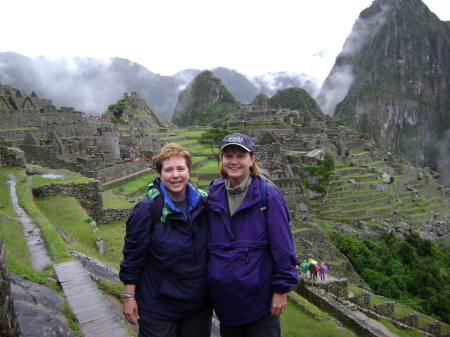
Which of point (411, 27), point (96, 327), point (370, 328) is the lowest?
point (370, 328)

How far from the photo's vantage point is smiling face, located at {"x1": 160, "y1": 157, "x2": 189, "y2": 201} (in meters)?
3.03

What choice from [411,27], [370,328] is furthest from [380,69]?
[370,328]

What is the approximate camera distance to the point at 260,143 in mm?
35250

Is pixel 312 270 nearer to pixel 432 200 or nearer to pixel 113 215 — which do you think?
pixel 113 215

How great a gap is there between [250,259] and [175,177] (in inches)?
38.0

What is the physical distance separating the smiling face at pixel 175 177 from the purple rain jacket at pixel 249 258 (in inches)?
14.5

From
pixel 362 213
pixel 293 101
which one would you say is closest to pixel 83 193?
pixel 362 213

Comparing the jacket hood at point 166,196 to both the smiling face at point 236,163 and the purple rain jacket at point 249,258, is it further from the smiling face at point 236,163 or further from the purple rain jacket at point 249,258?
the smiling face at point 236,163

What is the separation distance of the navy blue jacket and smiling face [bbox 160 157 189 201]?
13cm

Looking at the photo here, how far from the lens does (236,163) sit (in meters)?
3.03

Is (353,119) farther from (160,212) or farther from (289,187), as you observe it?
(160,212)

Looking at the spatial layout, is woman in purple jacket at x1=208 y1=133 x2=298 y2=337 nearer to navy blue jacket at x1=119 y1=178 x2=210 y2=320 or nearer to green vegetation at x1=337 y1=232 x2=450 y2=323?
navy blue jacket at x1=119 y1=178 x2=210 y2=320

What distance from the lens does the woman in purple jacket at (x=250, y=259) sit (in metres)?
2.74

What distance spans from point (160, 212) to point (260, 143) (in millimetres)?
32724
